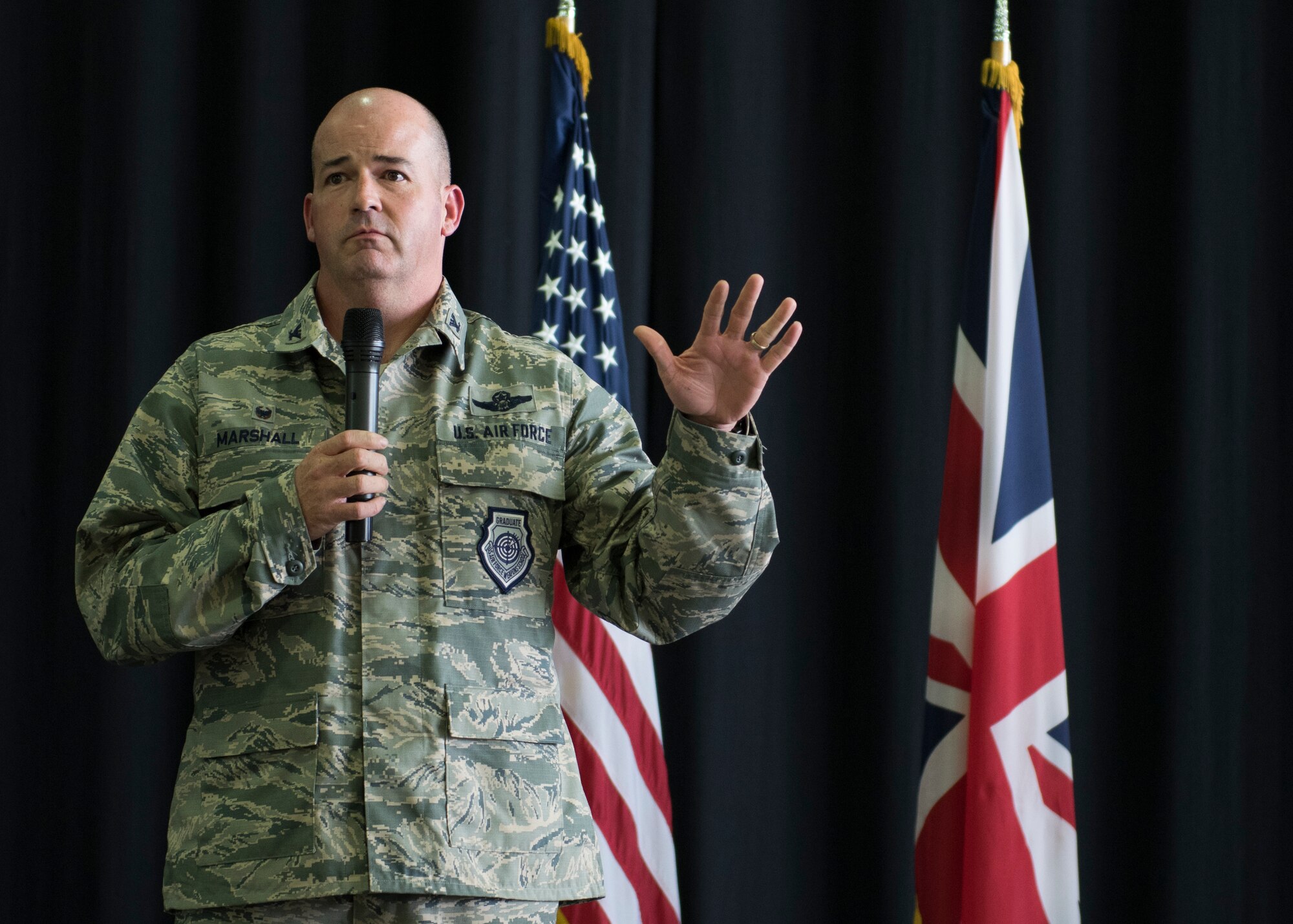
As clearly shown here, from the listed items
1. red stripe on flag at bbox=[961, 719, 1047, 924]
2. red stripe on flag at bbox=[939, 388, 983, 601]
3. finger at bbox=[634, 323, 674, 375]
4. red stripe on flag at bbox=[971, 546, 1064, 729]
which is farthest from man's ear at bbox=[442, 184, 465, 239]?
red stripe on flag at bbox=[961, 719, 1047, 924]

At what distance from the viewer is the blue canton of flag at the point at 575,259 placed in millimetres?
2785

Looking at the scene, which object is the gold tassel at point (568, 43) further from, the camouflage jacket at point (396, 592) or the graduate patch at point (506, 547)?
the graduate patch at point (506, 547)

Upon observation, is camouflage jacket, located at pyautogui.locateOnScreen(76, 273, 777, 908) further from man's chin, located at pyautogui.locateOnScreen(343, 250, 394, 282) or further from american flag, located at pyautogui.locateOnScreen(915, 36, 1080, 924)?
american flag, located at pyautogui.locateOnScreen(915, 36, 1080, 924)

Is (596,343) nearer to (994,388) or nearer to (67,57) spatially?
(994,388)

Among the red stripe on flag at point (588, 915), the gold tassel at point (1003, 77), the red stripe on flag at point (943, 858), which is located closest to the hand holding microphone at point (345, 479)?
the red stripe on flag at point (588, 915)

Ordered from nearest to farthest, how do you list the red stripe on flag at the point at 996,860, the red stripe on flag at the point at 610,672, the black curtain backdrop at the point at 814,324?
the red stripe on flag at the point at 996,860 → the red stripe on flag at the point at 610,672 → the black curtain backdrop at the point at 814,324

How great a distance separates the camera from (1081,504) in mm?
3160

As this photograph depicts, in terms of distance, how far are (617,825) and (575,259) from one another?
1.19 meters

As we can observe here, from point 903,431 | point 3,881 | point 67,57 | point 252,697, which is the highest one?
point 67,57

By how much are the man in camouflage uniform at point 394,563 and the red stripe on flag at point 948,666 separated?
113cm

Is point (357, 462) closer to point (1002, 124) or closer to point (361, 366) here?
point (361, 366)

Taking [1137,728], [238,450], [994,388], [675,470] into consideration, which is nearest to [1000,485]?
[994,388]

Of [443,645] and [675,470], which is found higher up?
[675,470]

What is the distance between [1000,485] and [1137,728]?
34.5 inches
